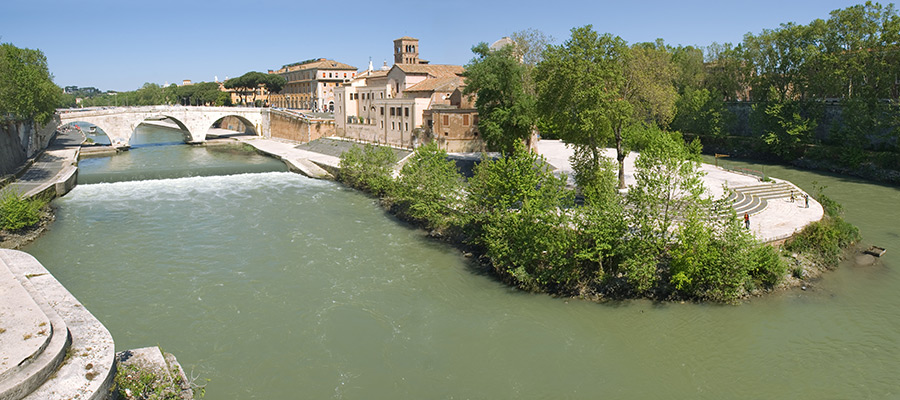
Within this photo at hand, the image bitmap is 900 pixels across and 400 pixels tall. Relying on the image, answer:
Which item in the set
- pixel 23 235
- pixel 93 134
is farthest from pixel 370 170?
pixel 93 134

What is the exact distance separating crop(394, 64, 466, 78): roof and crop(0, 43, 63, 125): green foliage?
24.4 metres

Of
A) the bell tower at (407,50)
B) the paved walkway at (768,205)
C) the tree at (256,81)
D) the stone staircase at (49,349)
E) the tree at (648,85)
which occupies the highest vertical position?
the bell tower at (407,50)

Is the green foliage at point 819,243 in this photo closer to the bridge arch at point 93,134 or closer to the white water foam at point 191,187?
the white water foam at point 191,187

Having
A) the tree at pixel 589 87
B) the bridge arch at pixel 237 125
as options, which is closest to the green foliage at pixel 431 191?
the tree at pixel 589 87

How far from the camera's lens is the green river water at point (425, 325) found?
12.8 m

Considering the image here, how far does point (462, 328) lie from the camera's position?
1521 centimetres

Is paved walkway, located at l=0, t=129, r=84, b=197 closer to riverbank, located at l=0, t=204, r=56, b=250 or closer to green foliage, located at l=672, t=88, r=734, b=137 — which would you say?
riverbank, located at l=0, t=204, r=56, b=250

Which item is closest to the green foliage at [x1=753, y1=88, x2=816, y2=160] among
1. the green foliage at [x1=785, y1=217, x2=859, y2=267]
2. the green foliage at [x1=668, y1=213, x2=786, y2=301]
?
the green foliage at [x1=785, y1=217, x2=859, y2=267]

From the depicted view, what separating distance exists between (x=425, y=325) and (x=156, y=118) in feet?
162

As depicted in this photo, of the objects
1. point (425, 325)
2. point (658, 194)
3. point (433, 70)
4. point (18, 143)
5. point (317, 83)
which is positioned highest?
point (317, 83)

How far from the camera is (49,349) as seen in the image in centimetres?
980

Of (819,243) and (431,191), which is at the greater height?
(431,191)

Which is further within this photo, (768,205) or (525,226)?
(768,205)

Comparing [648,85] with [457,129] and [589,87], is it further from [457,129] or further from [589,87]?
[457,129]
